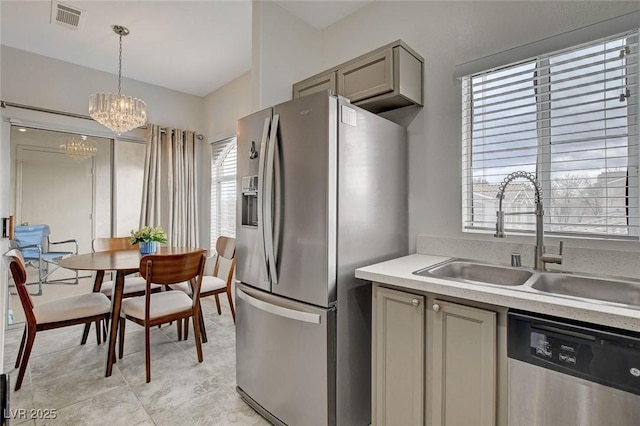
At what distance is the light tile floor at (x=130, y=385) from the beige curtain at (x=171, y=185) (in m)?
1.60

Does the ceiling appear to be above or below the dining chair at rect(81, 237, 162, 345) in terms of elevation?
above

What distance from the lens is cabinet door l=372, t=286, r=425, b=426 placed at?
1.36 metres

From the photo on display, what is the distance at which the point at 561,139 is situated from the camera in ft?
5.28

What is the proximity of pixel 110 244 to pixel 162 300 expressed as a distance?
55.4 inches

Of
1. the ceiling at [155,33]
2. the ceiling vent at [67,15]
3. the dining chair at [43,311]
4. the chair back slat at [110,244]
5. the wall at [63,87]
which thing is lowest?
the dining chair at [43,311]

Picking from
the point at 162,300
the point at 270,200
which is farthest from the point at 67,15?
the point at 270,200

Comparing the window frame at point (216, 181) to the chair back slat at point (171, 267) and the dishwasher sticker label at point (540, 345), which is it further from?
the dishwasher sticker label at point (540, 345)

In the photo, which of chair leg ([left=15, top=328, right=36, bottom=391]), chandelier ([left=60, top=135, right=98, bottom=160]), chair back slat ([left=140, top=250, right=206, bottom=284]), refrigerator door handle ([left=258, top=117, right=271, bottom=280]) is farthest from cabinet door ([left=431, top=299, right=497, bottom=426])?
chandelier ([left=60, top=135, right=98, bottom=160])

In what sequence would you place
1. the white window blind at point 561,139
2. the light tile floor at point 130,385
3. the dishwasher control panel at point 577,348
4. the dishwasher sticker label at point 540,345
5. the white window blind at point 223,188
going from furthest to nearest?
the white window blind at point 223,188 < the light tile floor at point 130,385 < the white window blind at point 561,139 < the dishwasher sticker label at point 540,345 < the dishwasher control panel at point 577,348

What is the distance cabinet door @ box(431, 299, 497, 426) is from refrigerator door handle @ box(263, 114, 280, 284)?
835mm

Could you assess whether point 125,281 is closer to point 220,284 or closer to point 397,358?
point 220,284

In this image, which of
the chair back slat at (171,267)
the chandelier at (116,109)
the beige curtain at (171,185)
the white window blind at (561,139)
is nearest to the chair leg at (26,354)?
the chair back slat at (171,267)

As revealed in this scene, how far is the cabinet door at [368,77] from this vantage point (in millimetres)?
1854

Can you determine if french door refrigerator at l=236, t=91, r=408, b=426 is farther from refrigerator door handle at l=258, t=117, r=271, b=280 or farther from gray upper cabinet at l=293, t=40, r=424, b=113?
gray upper cabinet at l=293, t=40, r=424, b=113
